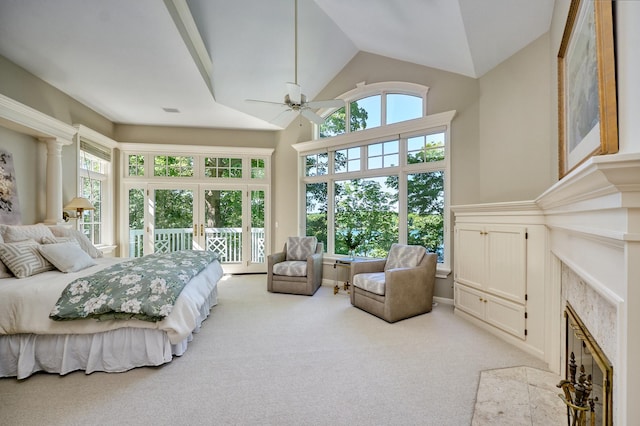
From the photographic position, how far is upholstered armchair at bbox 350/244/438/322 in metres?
3.28

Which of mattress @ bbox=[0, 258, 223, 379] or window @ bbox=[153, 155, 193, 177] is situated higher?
window @ bbox=[153, 155, 193, 177]

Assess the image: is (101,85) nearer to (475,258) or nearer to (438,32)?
(438,32)

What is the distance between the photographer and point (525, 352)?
8.34ft

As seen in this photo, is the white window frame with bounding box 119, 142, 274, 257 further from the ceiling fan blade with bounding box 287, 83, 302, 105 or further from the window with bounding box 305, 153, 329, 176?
the ceiling fan blade with bounding box 287, 83, 302, 105

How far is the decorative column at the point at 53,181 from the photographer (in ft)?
12.7

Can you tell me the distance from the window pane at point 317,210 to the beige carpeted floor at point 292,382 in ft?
7.71

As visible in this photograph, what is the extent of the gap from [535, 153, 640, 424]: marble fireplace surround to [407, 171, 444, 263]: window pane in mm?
2560

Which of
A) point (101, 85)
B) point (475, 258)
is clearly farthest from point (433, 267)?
point (101, 85)

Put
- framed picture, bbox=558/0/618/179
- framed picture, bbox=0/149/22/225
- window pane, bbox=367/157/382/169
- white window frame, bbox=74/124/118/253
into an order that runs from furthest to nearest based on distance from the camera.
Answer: white window frame, bbox=74/124/118/253
window pane, bbox=367/157/382/169
framed picture, bbox=0/149/22/225
framed picture, bbox=558/0/618/179

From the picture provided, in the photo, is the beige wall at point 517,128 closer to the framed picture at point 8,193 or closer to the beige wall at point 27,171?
the framed picture at point 8,193

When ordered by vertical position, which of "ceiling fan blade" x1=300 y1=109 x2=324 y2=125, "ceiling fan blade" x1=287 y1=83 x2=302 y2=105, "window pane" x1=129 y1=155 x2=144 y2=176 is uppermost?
"ceiling fan blade" x1=287 y1=83 x2=302 y2=105

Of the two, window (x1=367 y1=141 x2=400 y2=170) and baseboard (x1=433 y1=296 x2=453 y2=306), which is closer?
baseboard (x1=433 y1=296 x2=453 y2=306)

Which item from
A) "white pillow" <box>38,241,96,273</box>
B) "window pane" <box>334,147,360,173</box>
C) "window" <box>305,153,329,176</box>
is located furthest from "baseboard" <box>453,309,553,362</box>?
"white pillow" <box>38,241,96,273</box>

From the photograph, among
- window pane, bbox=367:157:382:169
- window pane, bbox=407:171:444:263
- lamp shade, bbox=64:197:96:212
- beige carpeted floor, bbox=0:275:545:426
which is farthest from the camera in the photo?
window pane, bbox=367:157:382:169
